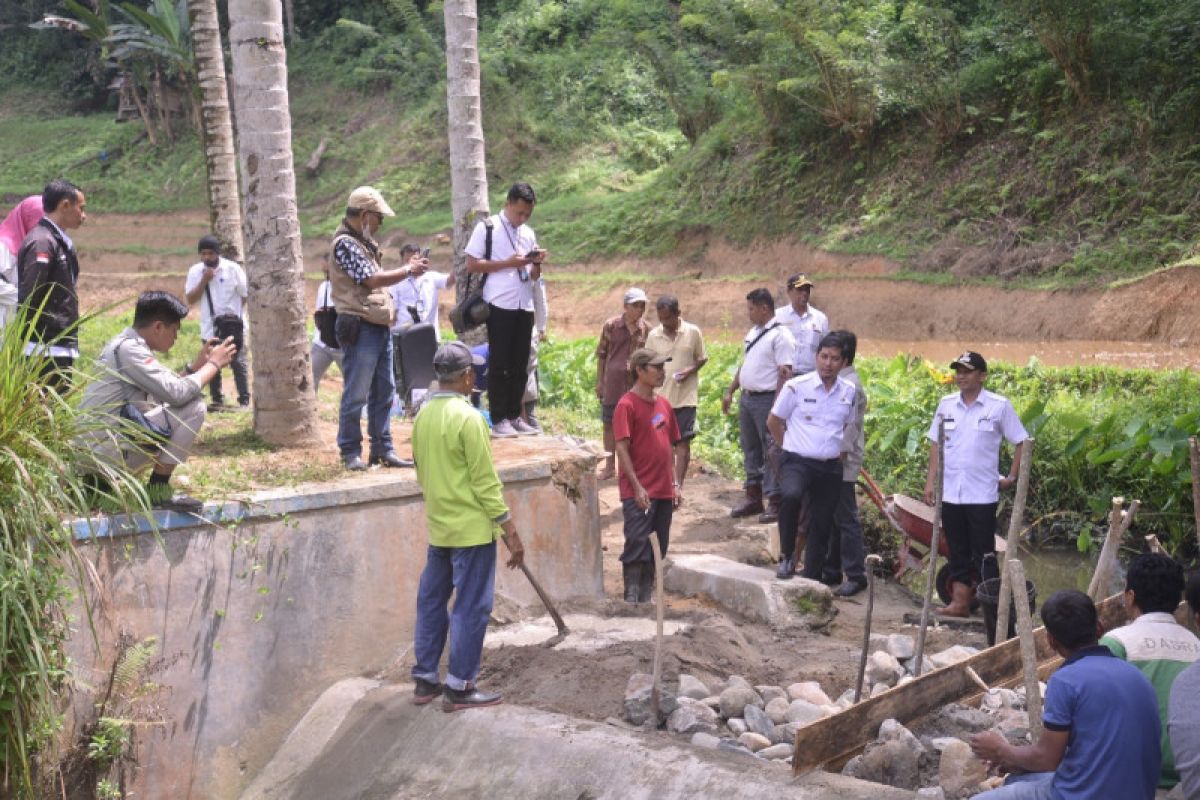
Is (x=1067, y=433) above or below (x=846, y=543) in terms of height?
above

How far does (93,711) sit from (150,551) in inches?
33.3

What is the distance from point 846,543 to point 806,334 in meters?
1.83

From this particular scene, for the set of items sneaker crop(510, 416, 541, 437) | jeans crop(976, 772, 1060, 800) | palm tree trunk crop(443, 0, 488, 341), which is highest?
palm tree trunk crop(443, 0, 488, 341)

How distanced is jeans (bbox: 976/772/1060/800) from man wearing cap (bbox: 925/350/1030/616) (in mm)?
3530

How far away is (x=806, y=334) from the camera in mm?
10312

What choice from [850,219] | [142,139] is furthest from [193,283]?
[142,139]

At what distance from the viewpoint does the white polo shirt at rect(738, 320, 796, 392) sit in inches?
405

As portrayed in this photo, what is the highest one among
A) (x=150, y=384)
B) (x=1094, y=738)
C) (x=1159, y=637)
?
(x=150, y=384)

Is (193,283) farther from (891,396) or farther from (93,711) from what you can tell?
(891,396)

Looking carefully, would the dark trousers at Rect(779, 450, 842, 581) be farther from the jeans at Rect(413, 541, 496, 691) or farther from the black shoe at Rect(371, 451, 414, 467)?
the jeans at Rect(413, 541, 496, 691)

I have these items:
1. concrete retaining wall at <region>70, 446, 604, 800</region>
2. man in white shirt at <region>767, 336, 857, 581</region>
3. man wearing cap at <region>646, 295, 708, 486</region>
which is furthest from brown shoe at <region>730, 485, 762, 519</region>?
concrete retaining wall at <region>70, 446, 604, 800</region>

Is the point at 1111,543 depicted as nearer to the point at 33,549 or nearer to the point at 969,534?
the point at 969,534

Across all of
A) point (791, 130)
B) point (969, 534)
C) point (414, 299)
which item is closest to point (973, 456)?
point (969, 534)

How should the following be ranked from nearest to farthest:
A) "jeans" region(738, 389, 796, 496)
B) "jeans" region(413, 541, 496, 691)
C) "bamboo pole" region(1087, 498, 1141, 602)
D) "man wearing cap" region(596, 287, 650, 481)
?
"bamboo pole" region(1087, 498, 1141, 602), "jeans" region(413, 541, 496, 691), "jeans" region(738, 389, 796, 496), "man wearing cap" region(596, 287, 650, 481)
